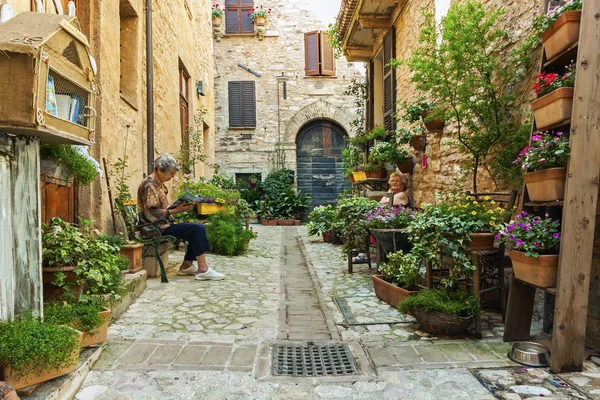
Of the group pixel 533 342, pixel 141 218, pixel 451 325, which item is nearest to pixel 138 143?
pixel 141 218

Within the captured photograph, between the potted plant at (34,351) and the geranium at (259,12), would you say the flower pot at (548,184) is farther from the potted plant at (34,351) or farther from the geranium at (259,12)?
the geranium at (259,12)

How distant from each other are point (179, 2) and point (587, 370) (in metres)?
9.05

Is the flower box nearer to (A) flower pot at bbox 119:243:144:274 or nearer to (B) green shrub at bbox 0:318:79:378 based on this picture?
(A) flower pot at bbox 119:243:144:274

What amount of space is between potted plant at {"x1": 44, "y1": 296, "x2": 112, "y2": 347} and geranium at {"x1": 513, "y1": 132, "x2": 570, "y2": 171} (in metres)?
3.01

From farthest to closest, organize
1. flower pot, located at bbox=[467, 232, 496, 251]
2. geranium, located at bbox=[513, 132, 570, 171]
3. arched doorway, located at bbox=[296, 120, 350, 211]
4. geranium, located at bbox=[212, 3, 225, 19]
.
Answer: arched doorway, located at bbox=[296, 120, 350, 211] < geranium, located at bbox=[212, 3, 225, 19] < flower pot, located at bbox=[467, 232, 496, 251] < geranium, located at bbox=[513, 132, 570, 171]

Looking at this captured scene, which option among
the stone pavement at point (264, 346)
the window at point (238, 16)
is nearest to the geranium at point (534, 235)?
the stone pavement at point (264, 346)

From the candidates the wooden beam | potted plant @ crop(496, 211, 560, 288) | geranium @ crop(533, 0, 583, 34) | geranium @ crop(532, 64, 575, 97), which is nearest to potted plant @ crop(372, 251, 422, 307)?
potted plant @ crop(496, 211, 560, 288)

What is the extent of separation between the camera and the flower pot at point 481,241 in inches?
129

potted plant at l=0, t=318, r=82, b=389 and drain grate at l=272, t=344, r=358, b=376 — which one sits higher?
potted plant at l=0, t=318, r=82, b=389

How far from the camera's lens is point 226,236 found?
22.6ft

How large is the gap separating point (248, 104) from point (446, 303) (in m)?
13.2

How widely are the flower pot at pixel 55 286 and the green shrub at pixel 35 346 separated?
0.47 metres

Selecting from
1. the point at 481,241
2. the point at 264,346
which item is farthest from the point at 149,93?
the point at 481,241

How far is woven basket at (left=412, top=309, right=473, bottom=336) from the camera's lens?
303 cm
